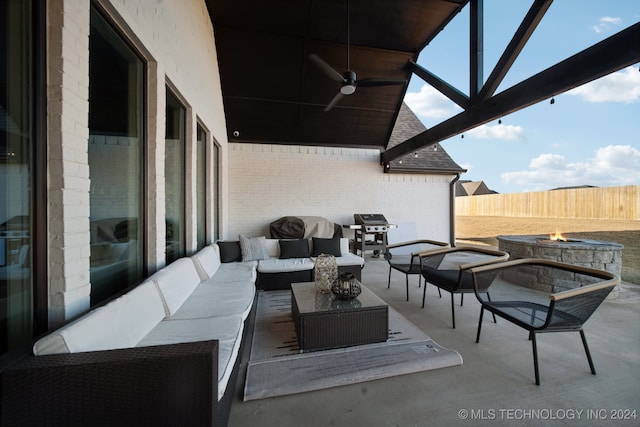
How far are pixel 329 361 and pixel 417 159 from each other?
6639 millimetres

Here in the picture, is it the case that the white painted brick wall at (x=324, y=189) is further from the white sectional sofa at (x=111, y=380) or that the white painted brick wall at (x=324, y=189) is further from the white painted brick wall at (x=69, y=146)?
the white sectional sofa at (x=111, y=380)

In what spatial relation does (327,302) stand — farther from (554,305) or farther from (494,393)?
(554,305)

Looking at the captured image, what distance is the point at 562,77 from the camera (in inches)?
110

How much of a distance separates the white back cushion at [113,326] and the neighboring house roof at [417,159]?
21.2 ft

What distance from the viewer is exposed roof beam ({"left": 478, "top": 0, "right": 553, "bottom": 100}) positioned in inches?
117

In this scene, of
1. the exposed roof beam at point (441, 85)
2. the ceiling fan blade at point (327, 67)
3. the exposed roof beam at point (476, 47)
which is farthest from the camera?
the exposed roof beam at point (441, 85)

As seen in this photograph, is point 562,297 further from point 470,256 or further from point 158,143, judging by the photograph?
point 470,256

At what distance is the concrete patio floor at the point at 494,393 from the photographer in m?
1.54

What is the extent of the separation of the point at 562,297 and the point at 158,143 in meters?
3.46

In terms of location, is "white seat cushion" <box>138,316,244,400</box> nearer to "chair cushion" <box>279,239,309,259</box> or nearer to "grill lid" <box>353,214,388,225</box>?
"chair cushion" <box>279,239,309,259</box>

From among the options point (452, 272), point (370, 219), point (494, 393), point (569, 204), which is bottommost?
point (494, 393)

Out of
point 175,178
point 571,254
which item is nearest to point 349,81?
point 175,178

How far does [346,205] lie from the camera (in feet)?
23.3

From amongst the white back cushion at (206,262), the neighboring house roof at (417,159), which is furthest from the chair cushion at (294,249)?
the neighboring house roof at (417,159)
